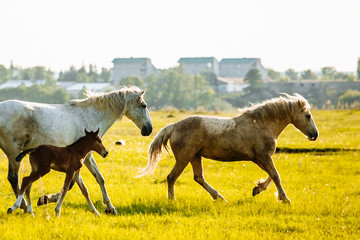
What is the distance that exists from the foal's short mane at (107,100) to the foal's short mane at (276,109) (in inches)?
114

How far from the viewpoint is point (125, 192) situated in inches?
443

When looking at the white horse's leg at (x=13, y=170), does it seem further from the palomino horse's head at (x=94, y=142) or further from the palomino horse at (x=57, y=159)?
the palomino horse's head at (x=94, y=142)

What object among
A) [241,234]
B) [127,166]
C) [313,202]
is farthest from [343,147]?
[241,234]

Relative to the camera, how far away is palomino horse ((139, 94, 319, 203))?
405 inches

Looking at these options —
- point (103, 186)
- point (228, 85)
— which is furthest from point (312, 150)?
point (228, 85)

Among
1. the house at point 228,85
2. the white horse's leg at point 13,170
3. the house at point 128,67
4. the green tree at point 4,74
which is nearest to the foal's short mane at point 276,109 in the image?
the white horse's leg at point 13,170

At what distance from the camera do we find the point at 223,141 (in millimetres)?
10375

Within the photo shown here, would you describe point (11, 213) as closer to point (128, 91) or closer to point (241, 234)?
point (128, 91)

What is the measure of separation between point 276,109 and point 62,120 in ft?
16.3

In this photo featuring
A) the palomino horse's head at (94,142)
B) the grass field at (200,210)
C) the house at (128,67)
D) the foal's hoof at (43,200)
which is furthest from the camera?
the house at (128,67)

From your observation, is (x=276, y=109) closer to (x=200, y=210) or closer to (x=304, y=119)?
(x=304, y=119)

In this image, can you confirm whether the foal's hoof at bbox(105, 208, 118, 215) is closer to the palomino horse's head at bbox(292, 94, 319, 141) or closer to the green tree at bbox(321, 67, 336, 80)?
the palomino horse's head at bbox(292, 94, 319, 141)

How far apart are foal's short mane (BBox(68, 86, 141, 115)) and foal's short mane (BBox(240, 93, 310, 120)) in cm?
289

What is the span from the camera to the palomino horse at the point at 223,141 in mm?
10289
